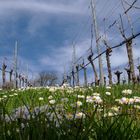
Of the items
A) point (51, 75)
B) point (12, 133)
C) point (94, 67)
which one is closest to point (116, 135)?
point (12, 133)

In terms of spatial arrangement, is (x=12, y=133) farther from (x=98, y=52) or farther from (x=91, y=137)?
(x=98, y=52)

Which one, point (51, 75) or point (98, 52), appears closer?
point (98, 52)

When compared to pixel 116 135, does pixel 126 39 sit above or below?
above

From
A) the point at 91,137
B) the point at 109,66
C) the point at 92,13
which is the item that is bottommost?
the point at 91,137

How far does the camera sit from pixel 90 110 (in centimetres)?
480

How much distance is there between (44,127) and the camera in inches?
95.3

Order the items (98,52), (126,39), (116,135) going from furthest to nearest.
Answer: (98,52)
(126,39)
(116,135)

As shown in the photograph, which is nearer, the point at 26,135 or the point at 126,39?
the point at 26,135

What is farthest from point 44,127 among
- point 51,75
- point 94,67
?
point 51,75

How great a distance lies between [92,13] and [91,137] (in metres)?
34.5

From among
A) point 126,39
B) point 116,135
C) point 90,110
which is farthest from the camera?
point 126,39

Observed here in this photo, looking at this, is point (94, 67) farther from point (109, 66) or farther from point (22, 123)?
point (22, 123)

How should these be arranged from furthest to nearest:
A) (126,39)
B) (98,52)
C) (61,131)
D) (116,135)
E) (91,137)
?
(98,52)
(126,39)
(91,137)
(116,135)
(61,131)

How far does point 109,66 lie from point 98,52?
7.59 ft
